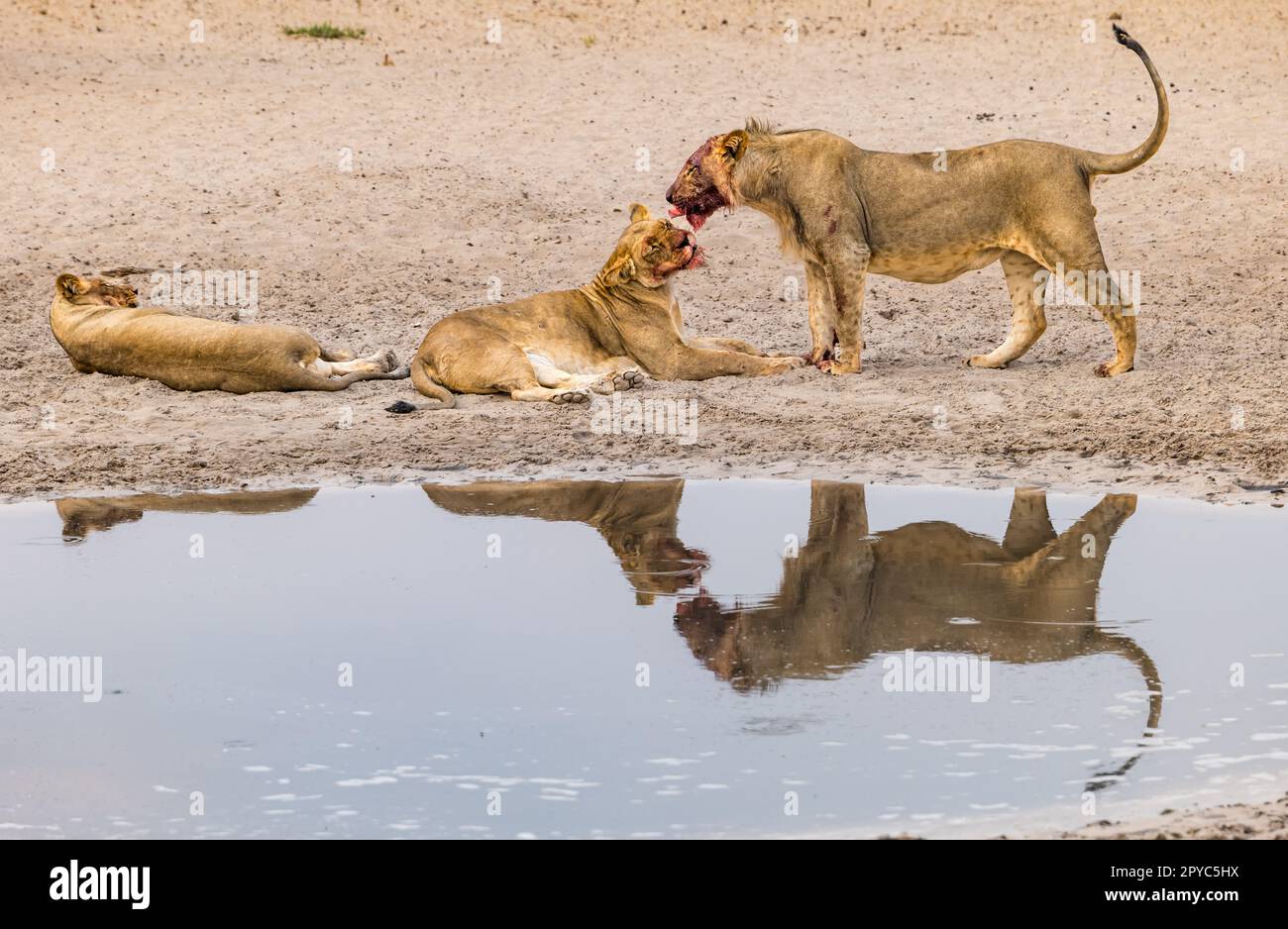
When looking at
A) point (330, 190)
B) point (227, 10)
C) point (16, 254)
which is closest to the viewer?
point (16, 254)

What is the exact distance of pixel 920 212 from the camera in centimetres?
1004

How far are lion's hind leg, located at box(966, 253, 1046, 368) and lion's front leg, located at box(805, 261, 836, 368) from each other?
92cm

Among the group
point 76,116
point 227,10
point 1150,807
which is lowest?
point 1150,807

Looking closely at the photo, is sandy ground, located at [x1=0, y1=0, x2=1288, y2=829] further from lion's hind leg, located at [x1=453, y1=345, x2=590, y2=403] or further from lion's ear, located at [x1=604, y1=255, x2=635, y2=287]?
lion's ear, located at [x1=604, y1=255, x2=635, y2=287]

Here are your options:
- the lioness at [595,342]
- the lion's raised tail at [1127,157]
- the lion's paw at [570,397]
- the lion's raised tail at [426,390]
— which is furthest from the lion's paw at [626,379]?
the lion's raised tail at [1127,157]

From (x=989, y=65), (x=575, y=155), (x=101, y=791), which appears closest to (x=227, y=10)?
(x=575, y=155)

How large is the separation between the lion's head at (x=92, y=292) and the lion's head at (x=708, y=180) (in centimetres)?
330

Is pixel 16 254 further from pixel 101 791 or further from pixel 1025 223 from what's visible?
pixel 101 791

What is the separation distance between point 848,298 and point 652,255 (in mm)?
1118

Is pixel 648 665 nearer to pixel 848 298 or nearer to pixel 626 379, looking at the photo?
pixel 626 379

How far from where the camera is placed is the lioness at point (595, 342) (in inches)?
395

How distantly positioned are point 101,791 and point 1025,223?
259 inches

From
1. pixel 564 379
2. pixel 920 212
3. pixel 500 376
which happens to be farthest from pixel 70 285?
pixel 920 212

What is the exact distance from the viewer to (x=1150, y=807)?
436 cm
